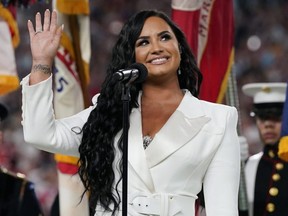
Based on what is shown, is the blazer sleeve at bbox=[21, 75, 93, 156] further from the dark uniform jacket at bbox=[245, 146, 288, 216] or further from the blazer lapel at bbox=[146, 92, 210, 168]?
the dark uniform jacket at bbox=[245, 146, 288, 216]

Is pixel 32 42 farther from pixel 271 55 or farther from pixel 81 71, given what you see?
pixel 271 55

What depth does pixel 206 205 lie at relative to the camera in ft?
15.6

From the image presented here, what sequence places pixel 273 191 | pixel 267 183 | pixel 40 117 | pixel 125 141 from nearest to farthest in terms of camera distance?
pixel 125 141
pixel 40 117
pixel 273 191
pixel 267 183

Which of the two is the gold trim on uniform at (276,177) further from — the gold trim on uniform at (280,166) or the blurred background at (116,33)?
the blurred background at (116,33)

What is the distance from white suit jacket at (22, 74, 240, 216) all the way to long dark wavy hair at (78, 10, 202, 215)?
5 centimetres

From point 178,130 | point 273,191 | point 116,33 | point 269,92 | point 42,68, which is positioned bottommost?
point 116,33

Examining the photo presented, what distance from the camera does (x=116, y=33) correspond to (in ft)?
45.0

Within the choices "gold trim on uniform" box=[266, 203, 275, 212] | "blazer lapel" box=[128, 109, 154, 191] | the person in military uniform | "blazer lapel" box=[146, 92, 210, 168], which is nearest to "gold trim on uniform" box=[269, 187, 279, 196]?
the person in military uniform

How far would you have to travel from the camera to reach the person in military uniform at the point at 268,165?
7.37 m

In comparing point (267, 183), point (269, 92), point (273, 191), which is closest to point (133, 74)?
point (273, 191)

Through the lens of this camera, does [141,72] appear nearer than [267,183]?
Yes

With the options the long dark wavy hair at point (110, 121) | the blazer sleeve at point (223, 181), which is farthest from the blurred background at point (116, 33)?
the blazer sleeve at point (223, 181)

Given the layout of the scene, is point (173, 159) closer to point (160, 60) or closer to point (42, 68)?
point (160, 60)

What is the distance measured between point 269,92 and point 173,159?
11.0 ft
